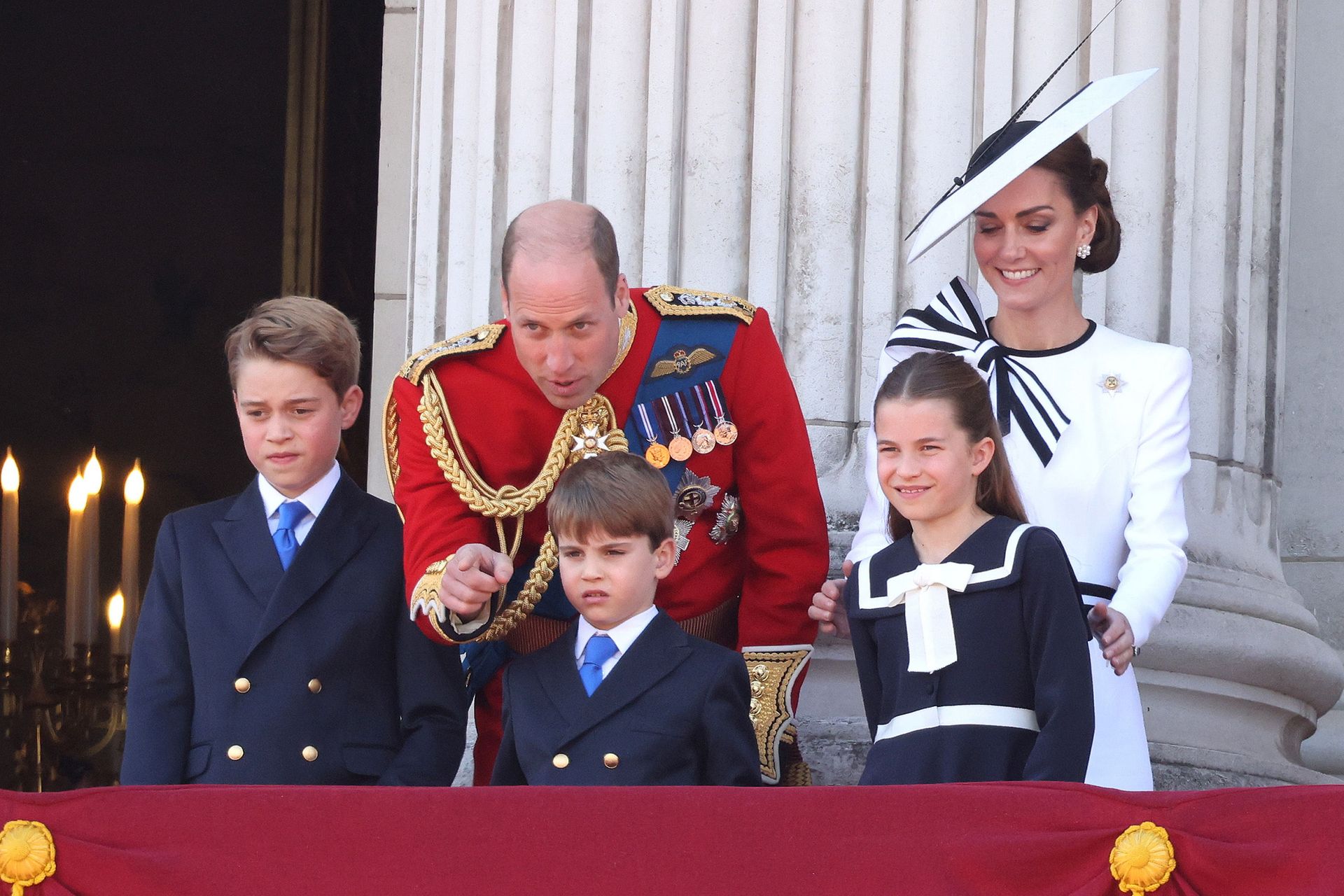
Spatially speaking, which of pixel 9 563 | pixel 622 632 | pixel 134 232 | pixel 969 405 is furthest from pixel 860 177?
pixel 134 232

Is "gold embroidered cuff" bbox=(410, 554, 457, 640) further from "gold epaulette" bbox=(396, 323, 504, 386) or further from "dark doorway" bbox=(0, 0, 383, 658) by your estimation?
"dark doorway" bbox=(0, 0, 383, 658)

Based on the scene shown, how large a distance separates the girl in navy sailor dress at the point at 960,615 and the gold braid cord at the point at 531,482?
20.9 inches

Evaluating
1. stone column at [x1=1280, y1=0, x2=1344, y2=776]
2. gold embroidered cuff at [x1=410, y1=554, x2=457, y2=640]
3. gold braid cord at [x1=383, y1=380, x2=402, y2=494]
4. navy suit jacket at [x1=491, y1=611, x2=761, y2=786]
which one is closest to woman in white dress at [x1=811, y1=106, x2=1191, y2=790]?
navy suit jacket at [x1=491, y1=611, x2=761, y2=786]

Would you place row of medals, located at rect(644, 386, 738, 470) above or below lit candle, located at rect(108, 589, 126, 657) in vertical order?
above

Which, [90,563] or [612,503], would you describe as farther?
[90,563]

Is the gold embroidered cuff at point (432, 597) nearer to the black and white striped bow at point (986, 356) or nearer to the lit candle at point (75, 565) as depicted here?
the black and white striped bow at point (986, 356)

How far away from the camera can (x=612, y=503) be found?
3166mm

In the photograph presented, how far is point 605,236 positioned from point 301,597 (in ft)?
2.48

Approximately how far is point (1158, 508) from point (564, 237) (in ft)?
3.40

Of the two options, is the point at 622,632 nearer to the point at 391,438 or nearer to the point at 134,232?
the point at 391,438

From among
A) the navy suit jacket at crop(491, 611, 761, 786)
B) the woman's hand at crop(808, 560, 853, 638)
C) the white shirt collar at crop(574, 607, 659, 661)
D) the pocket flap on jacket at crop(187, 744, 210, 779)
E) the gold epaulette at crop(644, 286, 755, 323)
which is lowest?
the pocket flap on jacket at crop(187, 744, 210, 779)

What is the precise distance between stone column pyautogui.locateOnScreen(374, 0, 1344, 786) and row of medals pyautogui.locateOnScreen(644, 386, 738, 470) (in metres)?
0.84

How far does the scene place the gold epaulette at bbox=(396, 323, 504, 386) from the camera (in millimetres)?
3566

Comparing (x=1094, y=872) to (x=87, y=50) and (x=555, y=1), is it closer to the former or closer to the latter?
(x=555, y=1)
